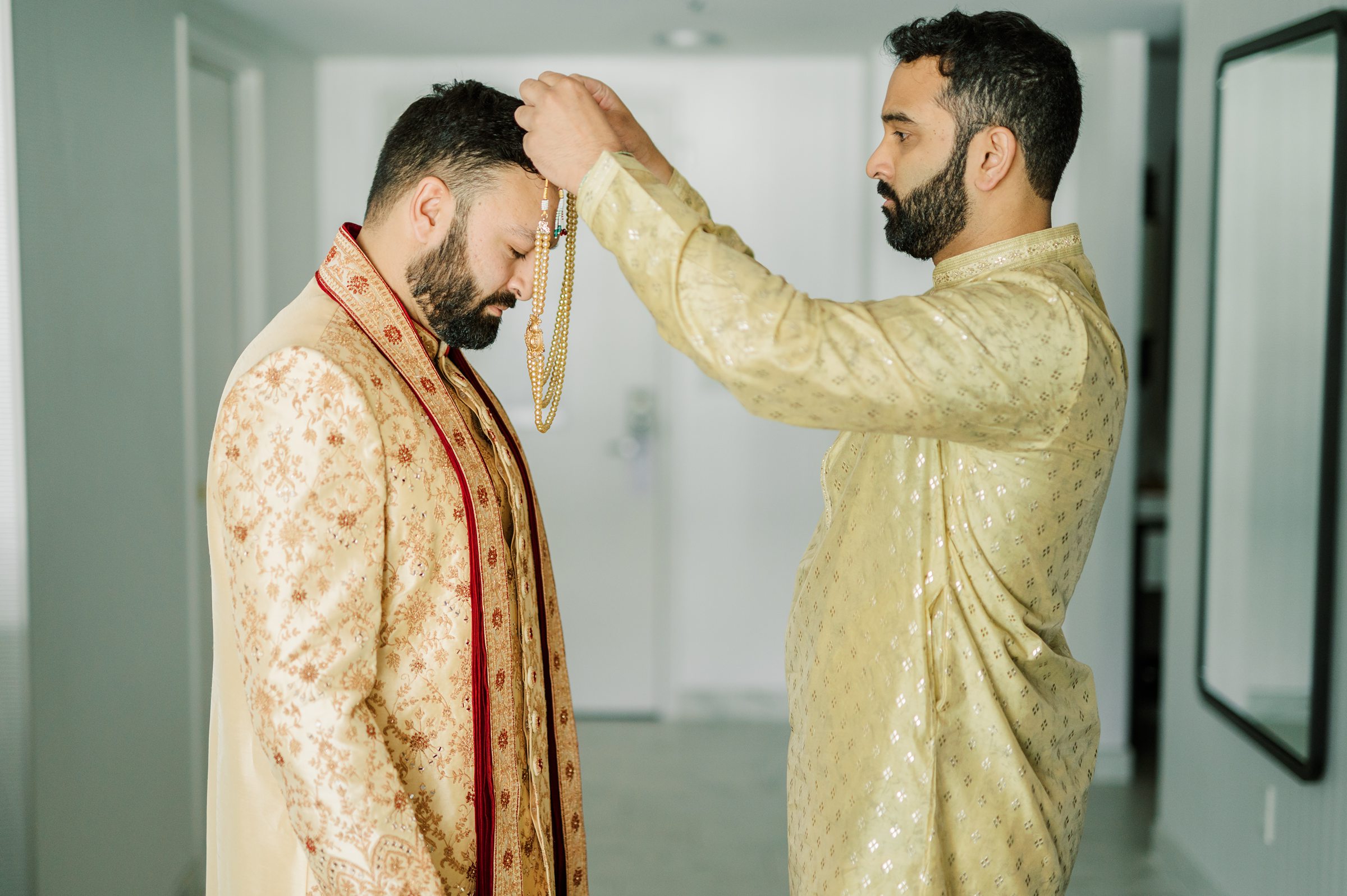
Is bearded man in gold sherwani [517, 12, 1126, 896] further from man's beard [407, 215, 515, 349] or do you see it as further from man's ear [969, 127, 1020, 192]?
man's beard [407, 215, 515, 349]

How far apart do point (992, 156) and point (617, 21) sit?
8.00 ft

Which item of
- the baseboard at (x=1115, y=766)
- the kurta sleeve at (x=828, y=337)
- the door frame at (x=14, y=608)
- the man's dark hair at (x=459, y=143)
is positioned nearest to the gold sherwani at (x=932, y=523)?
the kurta sleeve at (x=828, y=337)

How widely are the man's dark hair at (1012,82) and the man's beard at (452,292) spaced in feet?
2.07

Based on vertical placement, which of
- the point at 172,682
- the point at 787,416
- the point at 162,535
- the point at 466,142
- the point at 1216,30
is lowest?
the point at 172,682

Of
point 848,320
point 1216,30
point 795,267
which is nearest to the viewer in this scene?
point 848,320

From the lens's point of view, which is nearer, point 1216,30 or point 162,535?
point 162,535

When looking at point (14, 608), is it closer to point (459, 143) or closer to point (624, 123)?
point (459, 143)

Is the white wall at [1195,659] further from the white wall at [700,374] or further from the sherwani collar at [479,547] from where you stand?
the sherwani collar at [479,547]

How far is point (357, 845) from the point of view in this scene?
1.15 metres

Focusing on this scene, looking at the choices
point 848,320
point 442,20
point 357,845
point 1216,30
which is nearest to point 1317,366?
Result: point 1216,30

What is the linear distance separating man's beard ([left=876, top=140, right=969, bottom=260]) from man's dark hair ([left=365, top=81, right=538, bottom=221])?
1.56ft

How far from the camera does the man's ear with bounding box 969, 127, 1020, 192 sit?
1340mm

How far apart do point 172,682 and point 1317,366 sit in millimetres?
2845

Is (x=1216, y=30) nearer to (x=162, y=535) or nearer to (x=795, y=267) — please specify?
(x=795, y=267)
